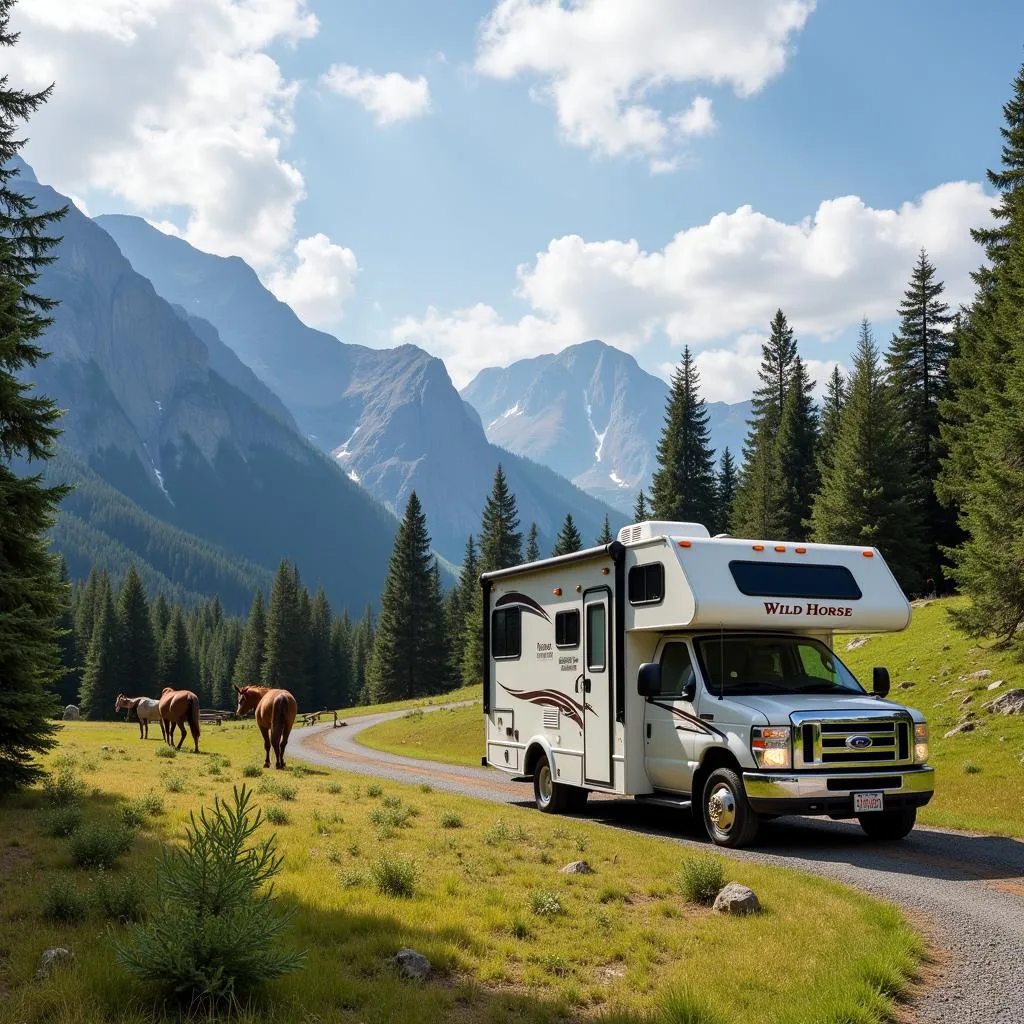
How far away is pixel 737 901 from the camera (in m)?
8.56

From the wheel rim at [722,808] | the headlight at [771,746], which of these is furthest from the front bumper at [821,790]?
the wheel rim at [722,808]

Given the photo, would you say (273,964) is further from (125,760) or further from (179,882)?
(125,760)

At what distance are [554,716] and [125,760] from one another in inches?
510

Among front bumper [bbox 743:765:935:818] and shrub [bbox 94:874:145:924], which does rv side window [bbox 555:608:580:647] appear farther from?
shrub [bbox 94:874:145:924]

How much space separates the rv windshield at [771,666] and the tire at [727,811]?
120 cm

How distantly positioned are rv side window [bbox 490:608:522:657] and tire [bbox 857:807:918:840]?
21.8 feet

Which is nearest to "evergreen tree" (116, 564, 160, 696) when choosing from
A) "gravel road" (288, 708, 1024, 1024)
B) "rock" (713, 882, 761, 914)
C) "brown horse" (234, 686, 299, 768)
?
"brown horse" (234, 686, 299, 768)

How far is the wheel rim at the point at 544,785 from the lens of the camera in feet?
54.7

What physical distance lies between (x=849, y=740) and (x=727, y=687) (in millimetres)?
1790

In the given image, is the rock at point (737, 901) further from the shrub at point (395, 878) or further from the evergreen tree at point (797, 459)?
the evergreen tree at point (797, 459)

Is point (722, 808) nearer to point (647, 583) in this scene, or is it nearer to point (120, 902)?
point (647, 583)

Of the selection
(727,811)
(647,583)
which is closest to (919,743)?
(727,811)

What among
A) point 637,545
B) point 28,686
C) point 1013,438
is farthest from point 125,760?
point 1013,438

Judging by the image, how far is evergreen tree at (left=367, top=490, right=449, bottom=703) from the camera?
3174 inches
